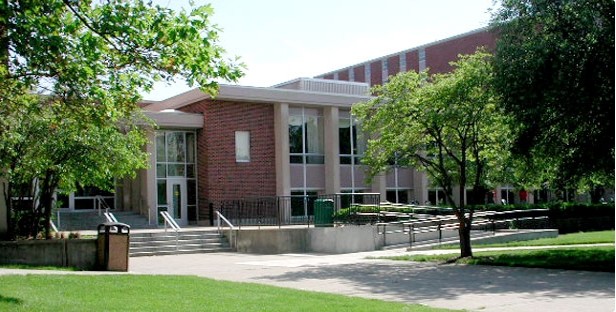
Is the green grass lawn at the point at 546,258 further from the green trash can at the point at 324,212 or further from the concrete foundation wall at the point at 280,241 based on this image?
the concrete foundation wall at the point at 280,241

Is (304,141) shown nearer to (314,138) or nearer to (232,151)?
(314,138)

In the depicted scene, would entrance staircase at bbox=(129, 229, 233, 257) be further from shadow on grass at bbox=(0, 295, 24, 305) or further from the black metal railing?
shadow on grass at bbox=(0, 295, 24, 305)

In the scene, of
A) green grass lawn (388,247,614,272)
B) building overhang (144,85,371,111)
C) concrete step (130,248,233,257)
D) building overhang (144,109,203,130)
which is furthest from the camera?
building overhang (144,85,371,111)

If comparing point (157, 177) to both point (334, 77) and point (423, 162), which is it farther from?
point (334, 77)

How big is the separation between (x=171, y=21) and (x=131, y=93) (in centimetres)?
173

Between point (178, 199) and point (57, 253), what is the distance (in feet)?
51.5

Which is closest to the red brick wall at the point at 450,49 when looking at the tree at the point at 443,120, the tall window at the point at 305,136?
the tall window at the point at 305,136

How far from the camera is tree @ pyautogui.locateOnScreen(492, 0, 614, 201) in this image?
1483 centimetres

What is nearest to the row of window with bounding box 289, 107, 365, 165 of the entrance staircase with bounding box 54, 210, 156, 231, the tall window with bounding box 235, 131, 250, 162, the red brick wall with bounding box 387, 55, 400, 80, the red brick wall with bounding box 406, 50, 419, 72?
the tall window with bounding box 235, 131, 250, 162

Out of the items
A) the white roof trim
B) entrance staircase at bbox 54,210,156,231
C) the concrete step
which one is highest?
the white roof trim

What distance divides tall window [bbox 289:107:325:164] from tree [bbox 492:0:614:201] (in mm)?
18657

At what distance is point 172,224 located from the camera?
26.8m

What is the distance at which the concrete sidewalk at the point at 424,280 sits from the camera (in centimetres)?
1110

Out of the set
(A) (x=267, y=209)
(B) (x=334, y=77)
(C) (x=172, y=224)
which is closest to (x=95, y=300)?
(C) (x=172, y=224)
